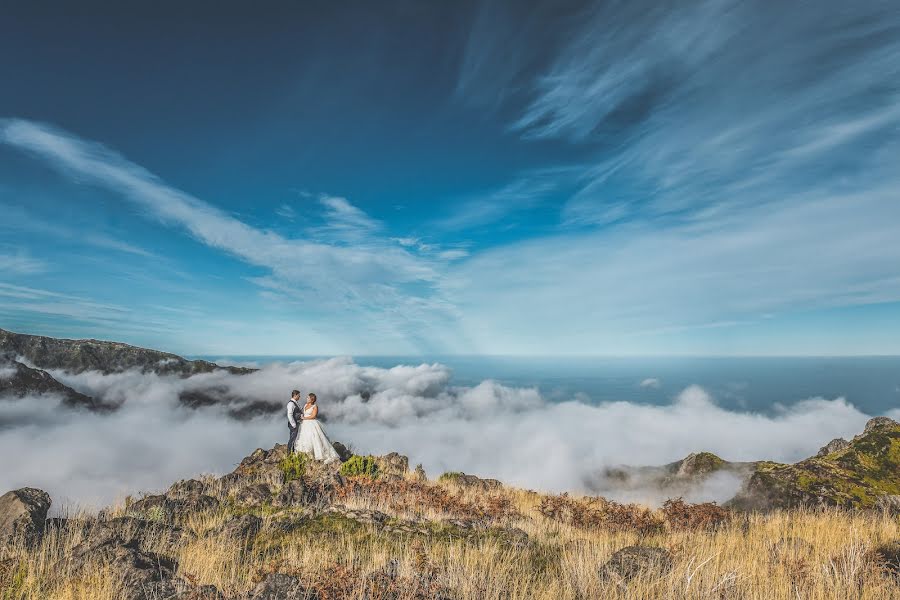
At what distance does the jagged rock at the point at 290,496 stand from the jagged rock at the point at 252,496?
300mm

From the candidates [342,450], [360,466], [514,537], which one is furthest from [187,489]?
[514,537]

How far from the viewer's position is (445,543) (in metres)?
8.09

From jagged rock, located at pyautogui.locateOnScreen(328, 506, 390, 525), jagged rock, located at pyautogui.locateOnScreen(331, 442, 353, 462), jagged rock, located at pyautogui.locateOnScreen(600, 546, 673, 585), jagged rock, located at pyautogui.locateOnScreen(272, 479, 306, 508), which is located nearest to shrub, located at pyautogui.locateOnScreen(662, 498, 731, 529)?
jagged rock, located at pyautogui.locateOnScreen(600, 546, 673, 585)

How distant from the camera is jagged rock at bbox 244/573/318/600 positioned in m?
4.56

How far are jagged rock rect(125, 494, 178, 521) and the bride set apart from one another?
678cm

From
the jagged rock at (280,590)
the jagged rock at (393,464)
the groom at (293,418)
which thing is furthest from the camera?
the groom at (293,418)

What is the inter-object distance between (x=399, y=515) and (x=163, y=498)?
6.26m

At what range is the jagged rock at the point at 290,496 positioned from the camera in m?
11.5

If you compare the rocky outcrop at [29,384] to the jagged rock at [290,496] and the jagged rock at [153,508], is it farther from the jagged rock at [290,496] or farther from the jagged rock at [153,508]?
the jagged rock at [290,496]

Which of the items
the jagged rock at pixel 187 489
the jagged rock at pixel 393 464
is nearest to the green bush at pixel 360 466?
the jagged rock at pixel 393 464

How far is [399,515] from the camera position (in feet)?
34.5

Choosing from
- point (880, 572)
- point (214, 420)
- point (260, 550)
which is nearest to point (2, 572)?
point (260, 550)

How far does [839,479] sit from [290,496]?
16.2 meters

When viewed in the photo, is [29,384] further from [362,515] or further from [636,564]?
[636,564]
